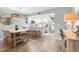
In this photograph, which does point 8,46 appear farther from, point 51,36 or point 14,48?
point 51,36

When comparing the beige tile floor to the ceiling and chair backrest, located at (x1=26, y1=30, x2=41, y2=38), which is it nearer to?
chair backrest, located at (x1=26, y1=30, x2=41, y2=38)

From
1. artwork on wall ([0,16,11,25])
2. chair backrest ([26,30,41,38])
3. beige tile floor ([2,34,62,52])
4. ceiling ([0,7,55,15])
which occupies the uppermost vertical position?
ceiling ([0,7,55,15])

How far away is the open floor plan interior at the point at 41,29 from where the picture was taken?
2.79m

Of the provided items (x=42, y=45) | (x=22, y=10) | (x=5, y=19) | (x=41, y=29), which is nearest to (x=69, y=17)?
(x=41, y=29)

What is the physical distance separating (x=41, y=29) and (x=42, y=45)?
25cm

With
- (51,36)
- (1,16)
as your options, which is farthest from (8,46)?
(51,36)

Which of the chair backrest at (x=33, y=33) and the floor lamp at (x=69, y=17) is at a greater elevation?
the floor lamp at (x=69, y=17)

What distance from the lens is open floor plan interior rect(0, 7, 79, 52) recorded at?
2785mm

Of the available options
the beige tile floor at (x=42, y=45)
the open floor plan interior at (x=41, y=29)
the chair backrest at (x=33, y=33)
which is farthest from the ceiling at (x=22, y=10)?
the beige tile floor at (x=42, y=45)

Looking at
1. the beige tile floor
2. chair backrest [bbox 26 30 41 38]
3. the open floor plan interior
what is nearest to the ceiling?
Answer: the open floor plan interior

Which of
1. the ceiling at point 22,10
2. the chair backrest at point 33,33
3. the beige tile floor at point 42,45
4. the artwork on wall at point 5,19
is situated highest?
the ceiling at point 22,10

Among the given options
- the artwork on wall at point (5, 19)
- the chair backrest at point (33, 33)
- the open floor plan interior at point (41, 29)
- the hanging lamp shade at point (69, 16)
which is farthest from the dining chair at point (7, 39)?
the hanging lamp shade at point (69, 16)

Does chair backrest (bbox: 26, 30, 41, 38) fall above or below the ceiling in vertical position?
below

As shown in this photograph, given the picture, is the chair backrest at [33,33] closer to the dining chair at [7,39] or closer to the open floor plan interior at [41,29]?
the open floor plan interior at [41,29]
